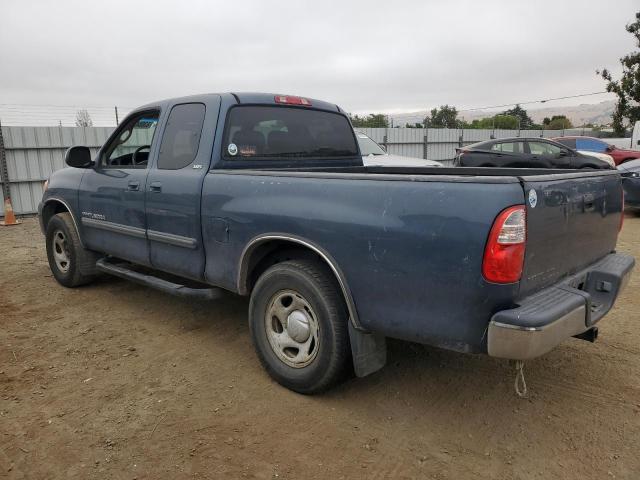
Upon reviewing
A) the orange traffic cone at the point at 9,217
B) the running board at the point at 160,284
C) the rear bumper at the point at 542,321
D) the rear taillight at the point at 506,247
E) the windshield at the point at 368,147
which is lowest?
the orange traffic cone at the point at 9,217

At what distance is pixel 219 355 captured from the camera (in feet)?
12.8

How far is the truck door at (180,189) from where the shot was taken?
12.3 feet

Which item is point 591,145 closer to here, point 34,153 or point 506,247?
point 34,153

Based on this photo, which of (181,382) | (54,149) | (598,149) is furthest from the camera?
(598,149)

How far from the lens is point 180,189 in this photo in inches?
150

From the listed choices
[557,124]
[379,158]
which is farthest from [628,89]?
[379,158]

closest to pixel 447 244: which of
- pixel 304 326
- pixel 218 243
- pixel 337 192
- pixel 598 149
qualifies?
pixel 337 192

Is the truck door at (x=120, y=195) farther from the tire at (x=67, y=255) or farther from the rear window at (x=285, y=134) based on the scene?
the rear window at (x=285, y=134)

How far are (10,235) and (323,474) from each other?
8.85 meters

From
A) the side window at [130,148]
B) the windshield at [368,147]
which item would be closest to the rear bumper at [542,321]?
the side window at [130,148]

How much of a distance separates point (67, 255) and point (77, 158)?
1.20m

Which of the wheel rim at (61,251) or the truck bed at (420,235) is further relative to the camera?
the wheel rim at (61,251)

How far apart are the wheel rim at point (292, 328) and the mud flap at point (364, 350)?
0.28 meters

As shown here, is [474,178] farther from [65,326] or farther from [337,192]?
[65,326]
